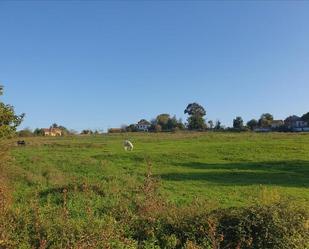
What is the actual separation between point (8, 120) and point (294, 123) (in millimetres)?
140565

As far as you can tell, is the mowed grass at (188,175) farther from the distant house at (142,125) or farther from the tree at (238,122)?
the distant house at (142,125)

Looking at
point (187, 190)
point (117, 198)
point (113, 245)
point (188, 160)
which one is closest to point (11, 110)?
point (117, 198)

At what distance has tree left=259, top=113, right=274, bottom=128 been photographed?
14238cm

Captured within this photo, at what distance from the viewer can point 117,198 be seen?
63.8 ft

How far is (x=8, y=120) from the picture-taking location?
22.2m

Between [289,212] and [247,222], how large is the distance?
94 cm

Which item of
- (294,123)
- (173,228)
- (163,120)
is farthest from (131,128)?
(173,228)

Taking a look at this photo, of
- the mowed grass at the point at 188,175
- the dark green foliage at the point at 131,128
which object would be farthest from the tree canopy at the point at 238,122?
the mowed grass at the point at 188,175

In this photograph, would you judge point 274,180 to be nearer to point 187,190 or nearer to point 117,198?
point 187,190

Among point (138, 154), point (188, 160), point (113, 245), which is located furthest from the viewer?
point (138, 154)

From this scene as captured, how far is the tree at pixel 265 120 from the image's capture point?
467 ft

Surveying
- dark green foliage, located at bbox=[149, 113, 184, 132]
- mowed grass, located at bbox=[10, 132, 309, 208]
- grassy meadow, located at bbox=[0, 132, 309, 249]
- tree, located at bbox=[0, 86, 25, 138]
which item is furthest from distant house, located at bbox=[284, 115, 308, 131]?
tree, located at bbox=[0, 86, 25, 138]

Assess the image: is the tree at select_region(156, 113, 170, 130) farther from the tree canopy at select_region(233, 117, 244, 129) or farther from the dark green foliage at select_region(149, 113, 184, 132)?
the tree canopy at select_region(233, 117, 244, 129)

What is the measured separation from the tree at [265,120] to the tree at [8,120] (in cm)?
12205
